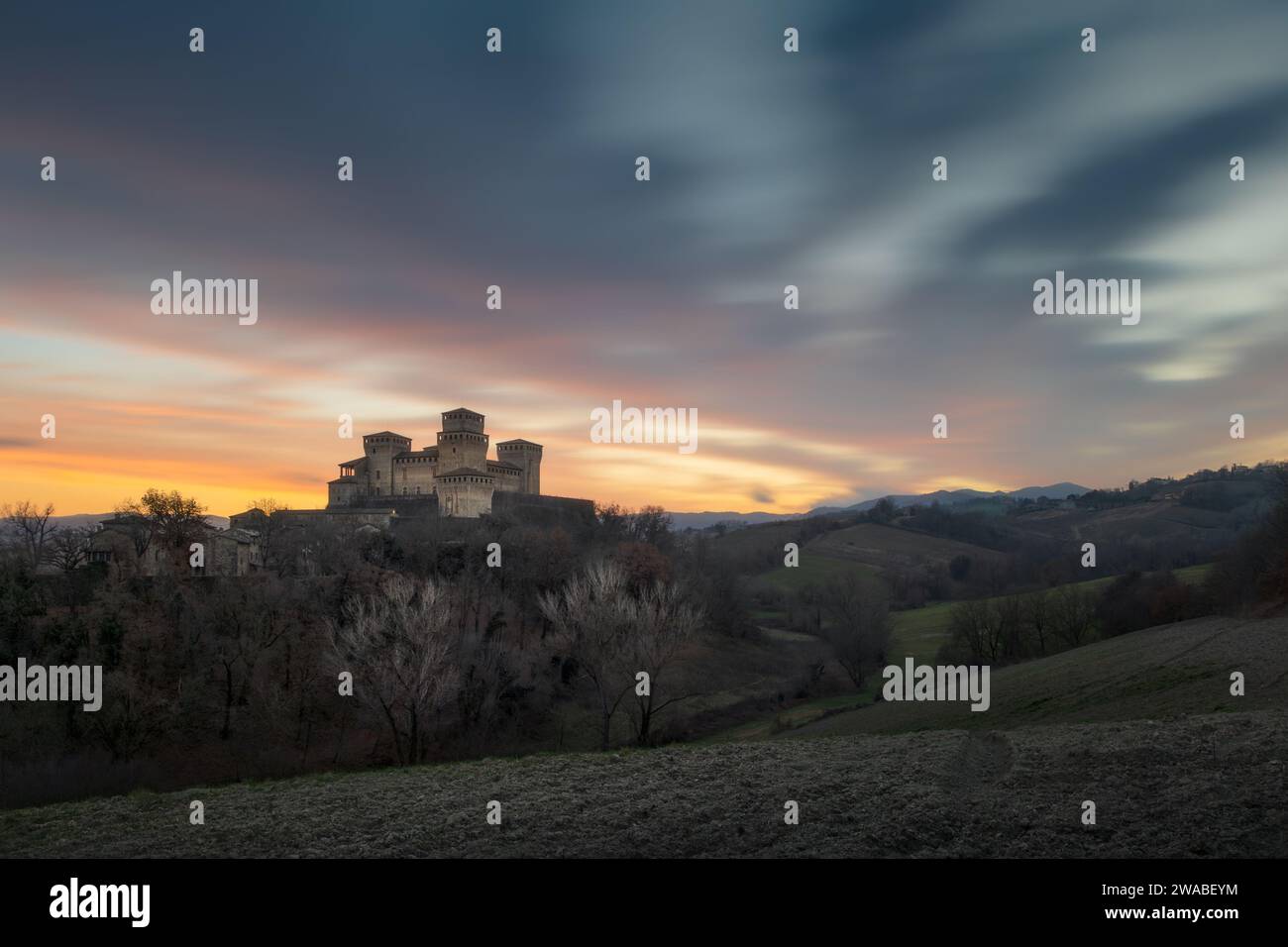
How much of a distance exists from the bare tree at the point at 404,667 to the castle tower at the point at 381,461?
257 feet

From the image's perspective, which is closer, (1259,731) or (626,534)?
(1259,731)

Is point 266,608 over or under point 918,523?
under

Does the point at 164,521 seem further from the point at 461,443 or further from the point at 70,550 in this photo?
the point at 461,443

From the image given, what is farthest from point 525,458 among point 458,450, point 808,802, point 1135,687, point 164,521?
point 808,802

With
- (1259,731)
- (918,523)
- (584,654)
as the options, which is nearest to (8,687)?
(584,654)

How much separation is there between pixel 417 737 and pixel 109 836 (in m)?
19.5

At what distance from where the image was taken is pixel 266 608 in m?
47.2

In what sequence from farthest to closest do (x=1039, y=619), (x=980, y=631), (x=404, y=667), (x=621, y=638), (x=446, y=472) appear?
(x=446, y=472) < (x=980, y=631) < (x=1039, y=619) < (x=621, y=638) < (x=404, y=667)

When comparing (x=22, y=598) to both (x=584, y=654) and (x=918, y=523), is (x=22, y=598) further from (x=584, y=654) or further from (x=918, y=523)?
(x=918, y=523)

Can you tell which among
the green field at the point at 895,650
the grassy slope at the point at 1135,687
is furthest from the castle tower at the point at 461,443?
the grassy slope at the point at 1135,687

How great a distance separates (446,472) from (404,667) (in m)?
73.4

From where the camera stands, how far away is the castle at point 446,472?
101500 mm

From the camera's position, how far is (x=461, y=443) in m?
107

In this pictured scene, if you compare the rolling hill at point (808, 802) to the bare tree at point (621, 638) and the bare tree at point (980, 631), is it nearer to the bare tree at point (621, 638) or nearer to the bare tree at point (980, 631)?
the bare tree at point (621, 638)
